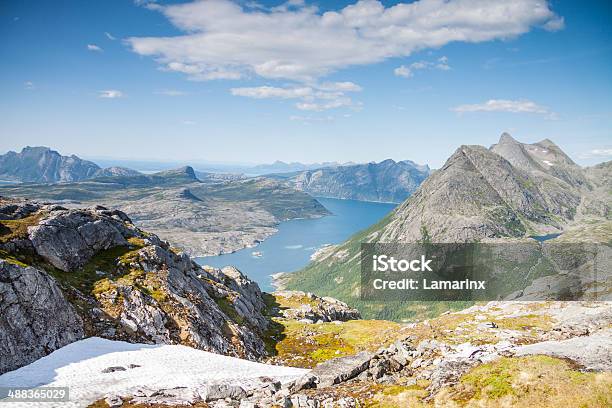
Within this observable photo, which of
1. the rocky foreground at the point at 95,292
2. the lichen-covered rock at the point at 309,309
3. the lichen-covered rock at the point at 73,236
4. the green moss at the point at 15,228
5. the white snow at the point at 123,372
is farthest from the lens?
the lichen-covered rock at the point at 309,309

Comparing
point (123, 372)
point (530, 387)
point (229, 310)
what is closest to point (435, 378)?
point (530, 387)

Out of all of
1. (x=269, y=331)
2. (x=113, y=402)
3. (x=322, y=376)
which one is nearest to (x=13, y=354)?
(x=113, y=402)

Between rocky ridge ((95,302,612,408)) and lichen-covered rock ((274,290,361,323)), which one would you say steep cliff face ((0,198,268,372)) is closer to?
rocky ridge ((95,302,612,408))

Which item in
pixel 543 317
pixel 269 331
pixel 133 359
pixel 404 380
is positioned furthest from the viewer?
pixel 269 331

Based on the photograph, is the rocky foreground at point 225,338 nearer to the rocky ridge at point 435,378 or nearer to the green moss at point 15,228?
the rocky ridge at point 435,378

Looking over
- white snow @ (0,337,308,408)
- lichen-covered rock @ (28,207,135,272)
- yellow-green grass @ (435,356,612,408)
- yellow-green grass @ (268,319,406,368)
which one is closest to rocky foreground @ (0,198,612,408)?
yellow-green grass @ (435,356,612,408)

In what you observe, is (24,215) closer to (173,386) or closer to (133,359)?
(133,359)

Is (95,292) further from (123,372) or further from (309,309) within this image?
(309,309)

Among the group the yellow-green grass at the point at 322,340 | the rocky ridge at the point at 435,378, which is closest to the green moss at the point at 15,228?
the rocky ridge at the point at 435,378
